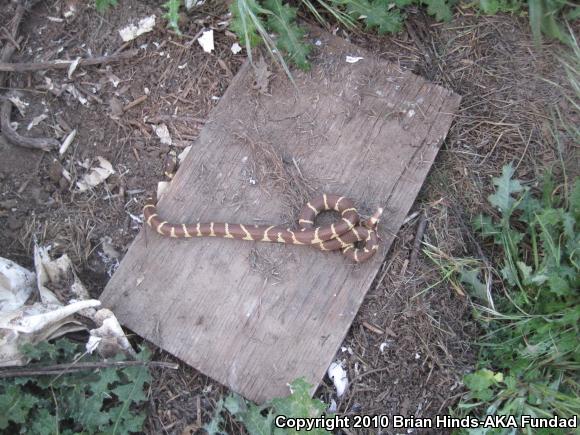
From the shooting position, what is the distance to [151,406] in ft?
14.5

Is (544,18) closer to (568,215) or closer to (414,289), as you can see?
(568,215)

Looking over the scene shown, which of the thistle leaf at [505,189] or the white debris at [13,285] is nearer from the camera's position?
the thistle leaf at [505,189]

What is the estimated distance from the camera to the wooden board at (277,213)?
14.9ft

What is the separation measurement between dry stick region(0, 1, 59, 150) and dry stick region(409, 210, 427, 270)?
3768mm

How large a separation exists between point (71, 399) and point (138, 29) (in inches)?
147

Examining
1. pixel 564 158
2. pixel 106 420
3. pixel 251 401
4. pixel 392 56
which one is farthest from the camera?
pixel 392 56

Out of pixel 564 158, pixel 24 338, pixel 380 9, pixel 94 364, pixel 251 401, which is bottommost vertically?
pixel 251 401

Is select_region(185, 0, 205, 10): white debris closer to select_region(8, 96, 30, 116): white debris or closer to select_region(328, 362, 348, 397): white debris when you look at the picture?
select_region(8, 96, 30, 116): white debris

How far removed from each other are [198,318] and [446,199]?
2519mm

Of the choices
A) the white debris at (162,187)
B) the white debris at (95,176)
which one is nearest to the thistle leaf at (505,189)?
the white debris at (162,187)

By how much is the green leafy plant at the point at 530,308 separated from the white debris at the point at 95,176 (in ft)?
10.9

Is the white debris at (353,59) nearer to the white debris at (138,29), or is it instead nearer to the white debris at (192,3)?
the white debris at (192,3)

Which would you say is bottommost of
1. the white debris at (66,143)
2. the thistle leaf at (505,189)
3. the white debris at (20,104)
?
the thistle leaf at (505,189)

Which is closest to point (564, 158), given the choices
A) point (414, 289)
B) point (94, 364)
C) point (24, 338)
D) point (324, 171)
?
point (414, 289)
